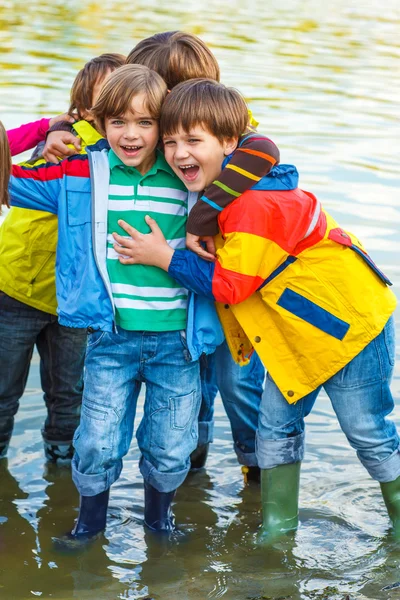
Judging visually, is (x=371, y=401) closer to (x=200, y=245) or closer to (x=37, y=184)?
(x=200, y=245)

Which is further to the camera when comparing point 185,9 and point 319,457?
point 185,9

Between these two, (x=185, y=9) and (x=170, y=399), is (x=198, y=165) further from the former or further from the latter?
(x=185, y=9)

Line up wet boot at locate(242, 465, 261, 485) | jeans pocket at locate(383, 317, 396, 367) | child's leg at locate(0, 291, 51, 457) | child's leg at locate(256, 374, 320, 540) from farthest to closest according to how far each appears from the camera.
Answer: wet boot at locate(242, 465, 261, 485), child's leg at locate(0, 291, 51, 457), child's leg at locate(256, 374, 320, 540), jeans pocket at locate(383, 317, 396, 367)

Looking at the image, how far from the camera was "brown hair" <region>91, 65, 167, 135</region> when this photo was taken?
11.1ft

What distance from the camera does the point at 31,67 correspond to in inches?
542

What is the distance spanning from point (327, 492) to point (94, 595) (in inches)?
51.7

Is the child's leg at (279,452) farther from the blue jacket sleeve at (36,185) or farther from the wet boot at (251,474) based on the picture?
the blue jacket sleeve at (36,185)

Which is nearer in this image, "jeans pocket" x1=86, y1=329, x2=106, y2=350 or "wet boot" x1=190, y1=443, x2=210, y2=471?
"jeans pocket" x1=86, y1=329, x2=106, y2=350

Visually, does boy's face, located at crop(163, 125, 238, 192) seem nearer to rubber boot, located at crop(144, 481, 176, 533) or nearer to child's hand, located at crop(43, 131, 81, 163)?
child's hand, located at crop(43, 131, 81, 163)

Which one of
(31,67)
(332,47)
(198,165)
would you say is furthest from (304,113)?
(198,165)

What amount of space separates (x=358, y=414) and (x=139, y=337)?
2.85 feet

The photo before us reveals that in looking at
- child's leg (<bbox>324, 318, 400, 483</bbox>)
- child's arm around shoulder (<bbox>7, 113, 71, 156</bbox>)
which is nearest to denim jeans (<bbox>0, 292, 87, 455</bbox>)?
child's arm around shoulder (<bbox>7, 113, 71, 156</bbox>)

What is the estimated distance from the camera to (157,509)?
3852 millimetres

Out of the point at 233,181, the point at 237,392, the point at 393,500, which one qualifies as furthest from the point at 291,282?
the point at 393,500
